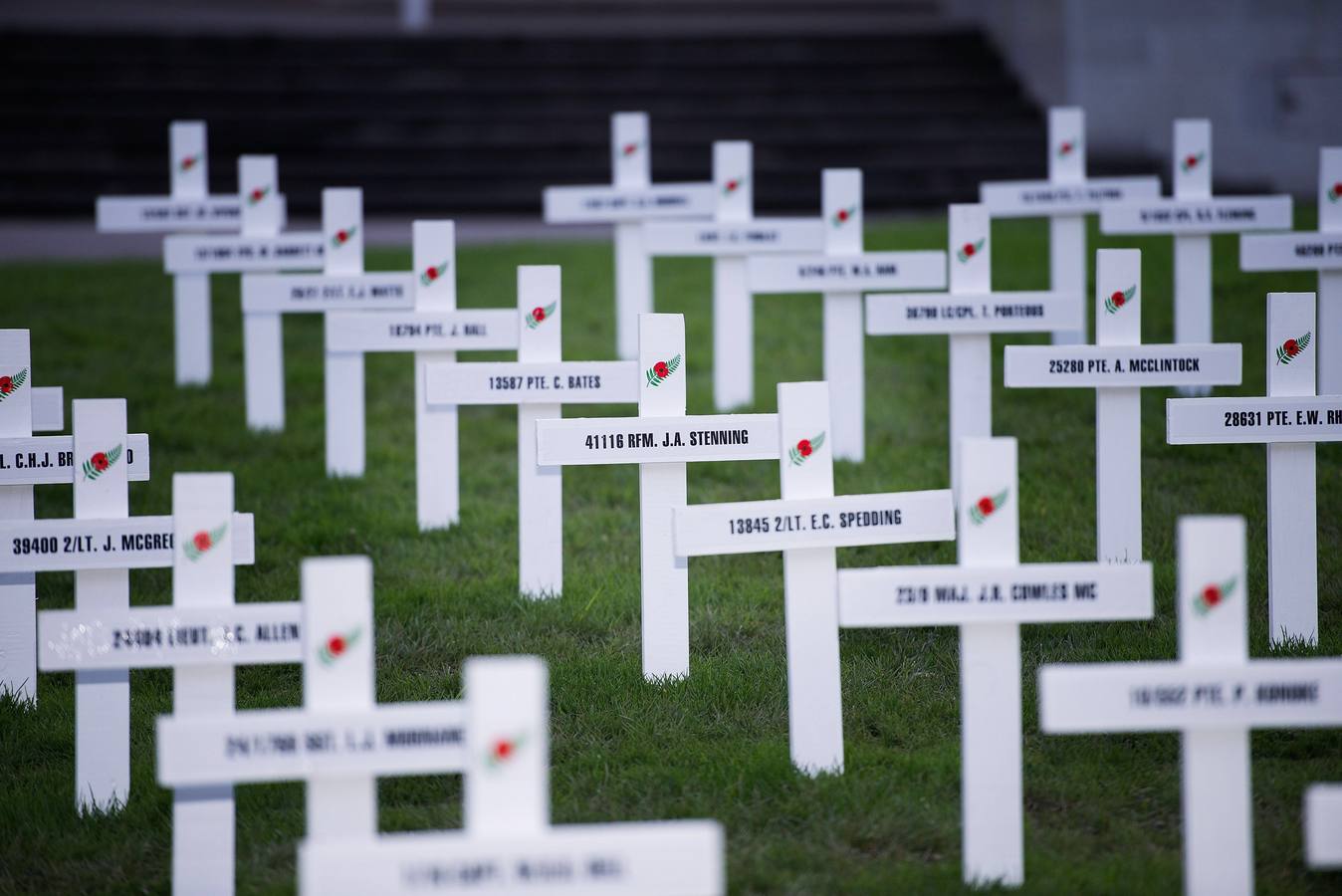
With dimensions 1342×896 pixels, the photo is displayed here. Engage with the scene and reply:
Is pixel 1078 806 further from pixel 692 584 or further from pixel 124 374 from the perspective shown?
pixel 124 374

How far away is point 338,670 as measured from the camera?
3055mm

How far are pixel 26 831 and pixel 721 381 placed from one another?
4355 mm

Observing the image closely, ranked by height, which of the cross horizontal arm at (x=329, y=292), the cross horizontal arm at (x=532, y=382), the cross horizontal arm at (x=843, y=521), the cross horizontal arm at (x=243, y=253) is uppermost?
the cross horizontal arm at (x=243, y=253)

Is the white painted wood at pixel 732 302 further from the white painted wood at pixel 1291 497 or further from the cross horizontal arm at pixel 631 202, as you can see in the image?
the white painted wood at pixel 1291 497

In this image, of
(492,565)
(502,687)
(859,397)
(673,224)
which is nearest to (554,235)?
(673,224)

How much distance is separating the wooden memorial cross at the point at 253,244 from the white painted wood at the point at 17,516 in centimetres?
300

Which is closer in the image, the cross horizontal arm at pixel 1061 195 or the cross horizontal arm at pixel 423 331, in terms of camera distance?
the cross horizontal arm at pixel 423 331

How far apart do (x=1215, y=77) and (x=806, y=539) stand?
1106 cm

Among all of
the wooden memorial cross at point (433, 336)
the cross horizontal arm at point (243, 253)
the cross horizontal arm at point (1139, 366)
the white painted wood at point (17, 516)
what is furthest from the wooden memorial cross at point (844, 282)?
the white painted wood at point (17, 516)

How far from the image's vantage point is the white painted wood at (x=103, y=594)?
152 inches

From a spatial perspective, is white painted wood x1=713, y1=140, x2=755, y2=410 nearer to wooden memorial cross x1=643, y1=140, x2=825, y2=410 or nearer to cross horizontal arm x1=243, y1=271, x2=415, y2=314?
wooden memorial cross x1=643, y1=140, x2=825, y2=410

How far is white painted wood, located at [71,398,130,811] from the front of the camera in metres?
3.85

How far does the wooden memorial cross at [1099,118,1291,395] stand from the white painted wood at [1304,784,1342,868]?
474cm

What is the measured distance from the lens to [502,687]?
8.82 feet
